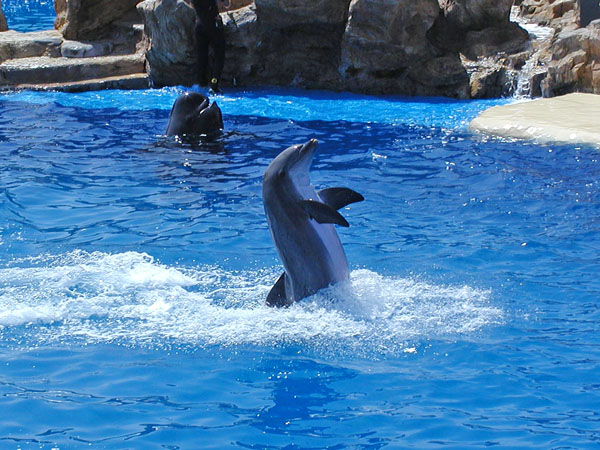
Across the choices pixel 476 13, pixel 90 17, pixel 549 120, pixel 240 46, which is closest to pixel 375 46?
pixel 476 13

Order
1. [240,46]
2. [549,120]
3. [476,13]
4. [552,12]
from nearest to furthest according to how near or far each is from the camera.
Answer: [549,120], [476,13], [240,46], [552,12]

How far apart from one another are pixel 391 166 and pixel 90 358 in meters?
4.74

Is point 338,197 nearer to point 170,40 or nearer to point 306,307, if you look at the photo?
point 306,307

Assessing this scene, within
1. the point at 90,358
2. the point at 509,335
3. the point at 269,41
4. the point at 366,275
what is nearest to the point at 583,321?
the point at 509,335

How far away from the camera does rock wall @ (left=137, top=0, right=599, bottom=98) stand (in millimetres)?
12430

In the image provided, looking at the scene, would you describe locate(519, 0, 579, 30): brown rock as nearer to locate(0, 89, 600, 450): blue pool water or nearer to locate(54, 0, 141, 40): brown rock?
locate(0, 89, 600, 450): blue pool water

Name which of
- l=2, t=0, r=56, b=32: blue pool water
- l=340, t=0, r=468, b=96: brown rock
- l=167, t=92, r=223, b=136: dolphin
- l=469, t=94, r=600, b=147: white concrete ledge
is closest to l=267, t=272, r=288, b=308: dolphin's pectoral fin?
l=469, t=94, r=600, b=147: white concrete ledge

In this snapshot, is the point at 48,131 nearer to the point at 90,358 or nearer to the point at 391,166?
the point at 391,166

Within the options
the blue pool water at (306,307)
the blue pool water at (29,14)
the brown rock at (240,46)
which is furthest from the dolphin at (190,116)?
the blue pool water at (29,14)

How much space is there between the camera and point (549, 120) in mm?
9586

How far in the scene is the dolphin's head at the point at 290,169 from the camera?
4.91 metres

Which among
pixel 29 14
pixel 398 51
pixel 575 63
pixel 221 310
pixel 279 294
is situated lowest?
pixel 221 310

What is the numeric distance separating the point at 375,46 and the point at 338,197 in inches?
328

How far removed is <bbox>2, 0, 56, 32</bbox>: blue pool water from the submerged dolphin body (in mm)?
19323
